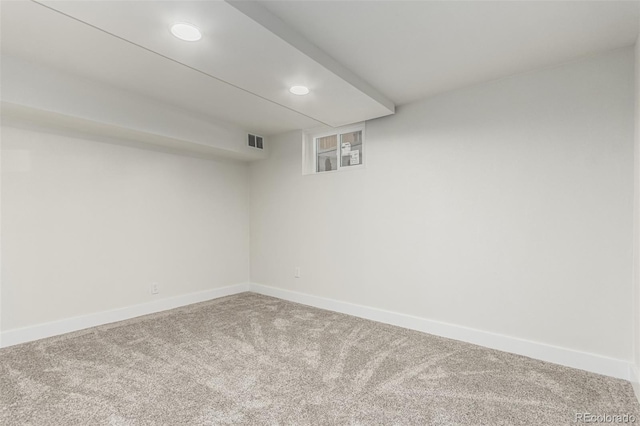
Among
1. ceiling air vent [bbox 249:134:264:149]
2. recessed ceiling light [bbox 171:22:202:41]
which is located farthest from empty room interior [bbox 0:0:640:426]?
ceiling air vent [bbox 249:134:264:149]

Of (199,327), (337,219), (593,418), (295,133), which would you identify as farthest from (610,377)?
(295,133)

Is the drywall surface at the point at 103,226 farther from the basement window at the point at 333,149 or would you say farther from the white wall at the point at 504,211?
the white wall at the point at 504,211

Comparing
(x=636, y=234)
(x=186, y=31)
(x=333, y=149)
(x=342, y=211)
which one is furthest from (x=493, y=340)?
(x=186, y=31)

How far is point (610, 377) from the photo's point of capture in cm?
229

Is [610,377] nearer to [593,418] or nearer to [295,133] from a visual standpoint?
[593,418]

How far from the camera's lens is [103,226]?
3439 millimetres

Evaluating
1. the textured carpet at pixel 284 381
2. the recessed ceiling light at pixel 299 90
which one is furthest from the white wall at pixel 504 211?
the recessed ceiling light at pixel 299 90

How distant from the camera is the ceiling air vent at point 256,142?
14.4 ft

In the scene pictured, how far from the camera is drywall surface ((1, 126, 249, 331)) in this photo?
2.90 meters

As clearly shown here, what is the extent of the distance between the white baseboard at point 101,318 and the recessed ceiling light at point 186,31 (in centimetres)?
296

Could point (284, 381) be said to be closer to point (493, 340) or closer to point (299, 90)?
point (493, 340)

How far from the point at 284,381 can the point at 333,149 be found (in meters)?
2.79

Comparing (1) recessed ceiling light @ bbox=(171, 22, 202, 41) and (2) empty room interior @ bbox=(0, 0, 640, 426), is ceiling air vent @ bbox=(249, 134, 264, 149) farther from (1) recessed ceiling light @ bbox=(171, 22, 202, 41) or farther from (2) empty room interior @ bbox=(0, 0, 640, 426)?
(1) recessed ceiling light @ bbox=(171, 22, 202, 41)

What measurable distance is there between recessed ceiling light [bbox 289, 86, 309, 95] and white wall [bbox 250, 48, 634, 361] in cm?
110
